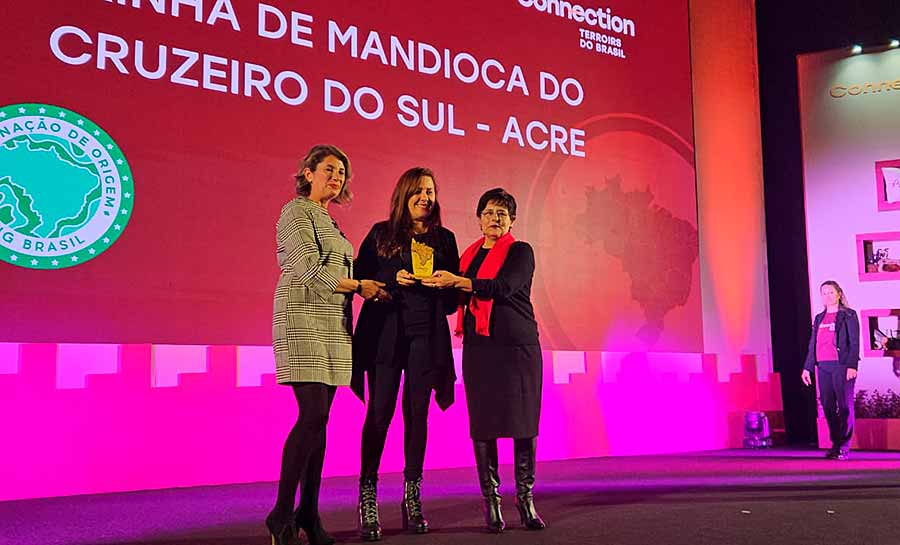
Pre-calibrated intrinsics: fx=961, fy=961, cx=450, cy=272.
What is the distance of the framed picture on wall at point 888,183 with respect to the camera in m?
6.94

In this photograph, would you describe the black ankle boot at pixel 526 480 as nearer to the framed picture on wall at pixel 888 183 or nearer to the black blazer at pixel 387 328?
the black blazer at pixel 387 328

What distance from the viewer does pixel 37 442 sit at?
4.15 m

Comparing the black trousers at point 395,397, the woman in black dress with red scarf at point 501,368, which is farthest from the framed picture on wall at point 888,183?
the black trousers at point 395,397

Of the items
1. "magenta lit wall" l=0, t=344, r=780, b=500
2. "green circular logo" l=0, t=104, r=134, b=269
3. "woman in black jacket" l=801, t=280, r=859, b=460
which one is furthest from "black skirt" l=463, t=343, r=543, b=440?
"woman in black jacket" l=801, t=280, r=859, b=460

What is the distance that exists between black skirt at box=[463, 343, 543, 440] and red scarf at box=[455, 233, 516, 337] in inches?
2.9

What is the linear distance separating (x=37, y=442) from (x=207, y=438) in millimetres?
771

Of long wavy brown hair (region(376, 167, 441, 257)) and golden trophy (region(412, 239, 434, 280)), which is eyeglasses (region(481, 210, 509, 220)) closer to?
long wavy brown hair (region(376, 167, 441, 257))

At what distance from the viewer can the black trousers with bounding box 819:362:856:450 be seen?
19.5ft

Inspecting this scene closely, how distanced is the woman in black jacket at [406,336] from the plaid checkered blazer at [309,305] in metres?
0.22

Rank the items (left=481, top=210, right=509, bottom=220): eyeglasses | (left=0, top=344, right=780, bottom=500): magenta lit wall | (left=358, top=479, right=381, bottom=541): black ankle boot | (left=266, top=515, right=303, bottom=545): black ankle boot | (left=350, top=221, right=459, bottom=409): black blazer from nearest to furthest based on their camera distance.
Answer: (left=266, top=515, right=303, bottom=545): black ankle boot < (left=358, top=479, right=381, bottom=541): black ankle boot < (left=350, top=221, right=459, bottom=409): black blazer < (left=481, top=210, right=509, bottom=220): eyeglasses < (left=0, top=344, right=780, bottom=500): magenta lit wall

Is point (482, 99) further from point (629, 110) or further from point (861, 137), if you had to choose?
point (861, 137)

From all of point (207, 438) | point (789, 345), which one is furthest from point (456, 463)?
point (789, 345)

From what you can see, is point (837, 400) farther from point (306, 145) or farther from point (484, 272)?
point (484, 272)

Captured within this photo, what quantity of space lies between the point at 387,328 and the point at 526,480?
0.66 metres
